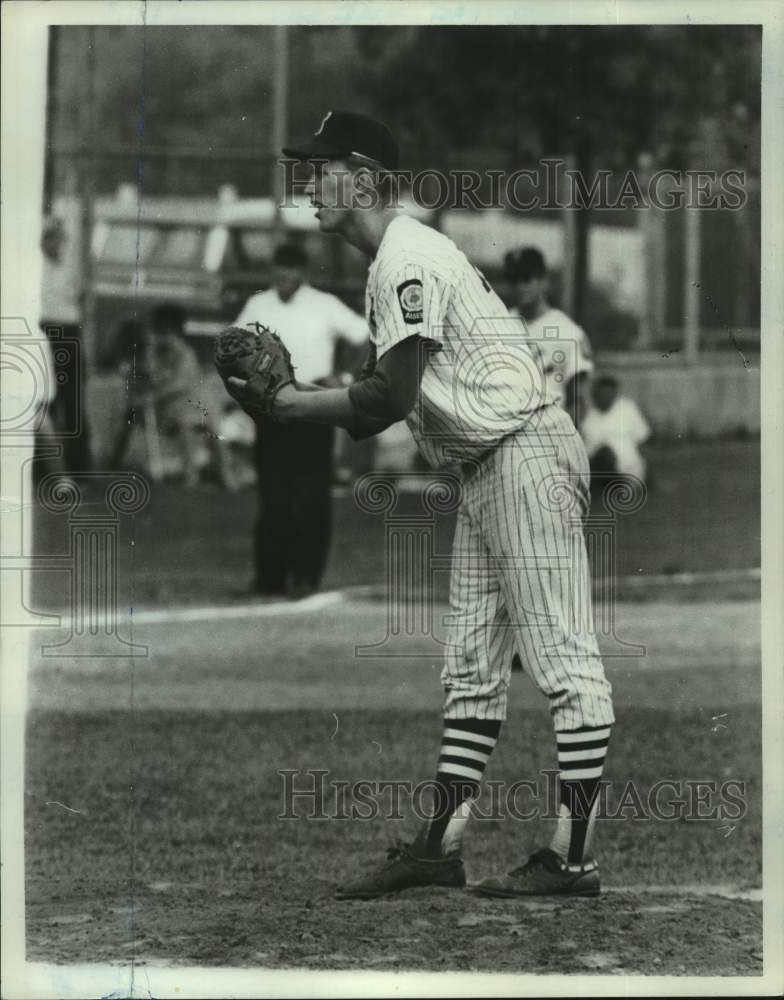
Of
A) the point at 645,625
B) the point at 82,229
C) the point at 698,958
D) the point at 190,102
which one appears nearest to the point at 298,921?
the point at 698,958

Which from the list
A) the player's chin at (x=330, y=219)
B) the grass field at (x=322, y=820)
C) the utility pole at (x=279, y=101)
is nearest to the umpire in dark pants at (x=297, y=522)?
the grass field at (x=322, y=820)

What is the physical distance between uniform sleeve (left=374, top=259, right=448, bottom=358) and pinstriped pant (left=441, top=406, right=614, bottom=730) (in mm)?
425

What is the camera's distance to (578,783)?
4.47 meters

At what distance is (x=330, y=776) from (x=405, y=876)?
4.98ft

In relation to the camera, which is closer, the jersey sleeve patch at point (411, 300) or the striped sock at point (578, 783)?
the jersey sleeve patch at point (411, 300)

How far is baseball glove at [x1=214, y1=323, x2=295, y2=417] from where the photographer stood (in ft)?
14.2

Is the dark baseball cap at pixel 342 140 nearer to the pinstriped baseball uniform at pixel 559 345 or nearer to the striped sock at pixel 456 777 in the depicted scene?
the striped sock at pixel 456 777

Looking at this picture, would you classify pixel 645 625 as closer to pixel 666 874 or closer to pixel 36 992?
pixel 666 874

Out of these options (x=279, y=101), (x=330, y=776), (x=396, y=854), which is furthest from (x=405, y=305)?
(x=279, y=101)

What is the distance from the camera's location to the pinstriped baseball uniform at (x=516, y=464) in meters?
4.43

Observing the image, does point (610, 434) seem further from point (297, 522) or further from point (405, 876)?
point (405, 876)

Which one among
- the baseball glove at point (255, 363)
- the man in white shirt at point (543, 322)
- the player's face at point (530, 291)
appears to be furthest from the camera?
the player's face at point (530, 291)

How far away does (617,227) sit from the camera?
18.7 m

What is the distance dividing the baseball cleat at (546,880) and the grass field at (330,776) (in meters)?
0.03
